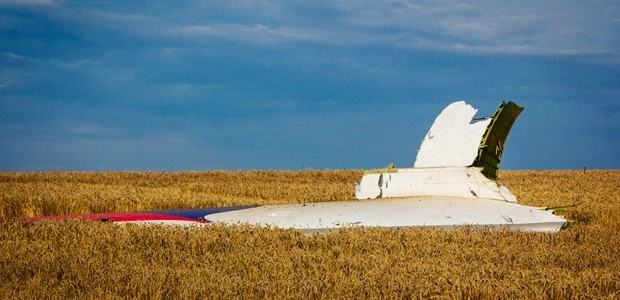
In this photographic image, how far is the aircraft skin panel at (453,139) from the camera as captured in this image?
13.6 meters

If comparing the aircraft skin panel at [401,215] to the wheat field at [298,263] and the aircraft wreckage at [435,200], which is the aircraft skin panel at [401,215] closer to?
the aircraft wreckage at [435,200]

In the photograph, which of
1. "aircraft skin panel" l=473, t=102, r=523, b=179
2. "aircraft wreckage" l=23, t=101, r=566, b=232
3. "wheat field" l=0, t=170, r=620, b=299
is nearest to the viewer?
"wheat field" l=0, t=170, r=620, b=299

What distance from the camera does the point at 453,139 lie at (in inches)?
547

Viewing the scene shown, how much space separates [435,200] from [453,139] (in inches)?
58.6

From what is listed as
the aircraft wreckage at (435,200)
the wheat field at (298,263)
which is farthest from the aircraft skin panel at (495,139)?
the wheat field at (298,263)

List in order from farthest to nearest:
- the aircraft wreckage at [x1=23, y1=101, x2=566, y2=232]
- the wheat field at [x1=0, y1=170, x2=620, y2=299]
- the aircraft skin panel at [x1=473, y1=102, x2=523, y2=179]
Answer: the aircraft skin panel at [x1=473, y1=102, x2=523, y2=179] < the aircraft wreckage at [x1=23, y1=101, x2=566, y2=232] < the wheat field at [x1=0, y1=170, x2=620, y2=299]

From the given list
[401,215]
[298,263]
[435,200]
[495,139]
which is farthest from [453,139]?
[298,263]

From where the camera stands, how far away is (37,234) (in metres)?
10.9

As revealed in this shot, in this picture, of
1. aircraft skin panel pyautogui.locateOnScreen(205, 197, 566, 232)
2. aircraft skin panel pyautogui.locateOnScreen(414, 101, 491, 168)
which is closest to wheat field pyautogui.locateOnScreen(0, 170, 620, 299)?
aircraft skin panel pyautogui.locateOnScreen(205, 197, 566, 232)

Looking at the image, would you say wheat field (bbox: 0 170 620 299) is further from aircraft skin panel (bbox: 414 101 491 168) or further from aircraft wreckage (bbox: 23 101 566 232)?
aircraft skin panel (bbox: 414 101 491 168)

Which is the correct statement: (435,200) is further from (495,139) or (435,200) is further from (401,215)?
(495,139)

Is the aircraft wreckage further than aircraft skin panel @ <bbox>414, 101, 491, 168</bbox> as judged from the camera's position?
No

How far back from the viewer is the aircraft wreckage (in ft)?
39.3

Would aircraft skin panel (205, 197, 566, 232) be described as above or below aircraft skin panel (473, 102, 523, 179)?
below
